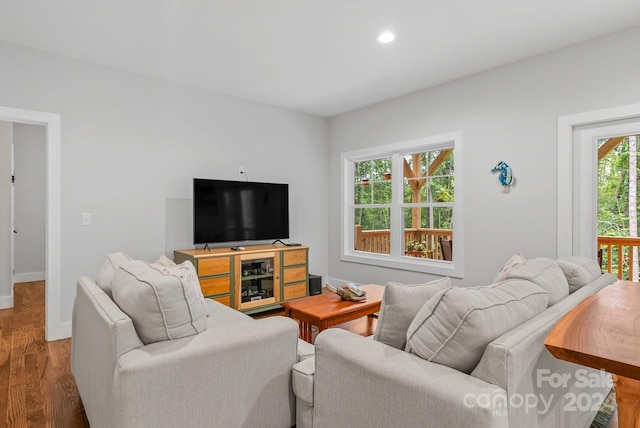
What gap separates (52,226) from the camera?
3.27 meters

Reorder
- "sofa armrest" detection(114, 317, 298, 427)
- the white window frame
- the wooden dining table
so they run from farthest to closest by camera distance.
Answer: the white window frame → "sofa armrest" detection(114, 317, 298, 427) → the wooden dining table

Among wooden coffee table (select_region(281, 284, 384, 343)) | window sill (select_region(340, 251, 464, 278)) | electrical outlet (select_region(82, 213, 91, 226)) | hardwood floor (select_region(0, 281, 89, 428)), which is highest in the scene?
electrical outlet (select_region(82, 213, 91, 226))

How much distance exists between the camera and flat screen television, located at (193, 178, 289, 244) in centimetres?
399

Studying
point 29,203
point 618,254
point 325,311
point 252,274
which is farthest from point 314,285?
point 29,203

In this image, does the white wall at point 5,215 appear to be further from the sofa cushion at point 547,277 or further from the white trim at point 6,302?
the sofa cushion at point 547,277

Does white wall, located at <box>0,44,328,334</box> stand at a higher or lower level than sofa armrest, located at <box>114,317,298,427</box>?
higher

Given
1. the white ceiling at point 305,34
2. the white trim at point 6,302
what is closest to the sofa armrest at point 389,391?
the white ceiling at point 305,34

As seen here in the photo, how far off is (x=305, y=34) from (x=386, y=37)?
0.66 metres

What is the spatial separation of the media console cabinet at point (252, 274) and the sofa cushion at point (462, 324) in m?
2.77

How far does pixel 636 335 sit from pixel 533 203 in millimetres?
2596

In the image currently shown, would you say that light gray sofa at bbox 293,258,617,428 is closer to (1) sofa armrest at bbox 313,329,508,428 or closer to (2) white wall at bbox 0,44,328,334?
(1) sofa armrest at bbox 313,329,508,428

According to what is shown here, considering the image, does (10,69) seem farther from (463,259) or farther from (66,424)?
(463,259)

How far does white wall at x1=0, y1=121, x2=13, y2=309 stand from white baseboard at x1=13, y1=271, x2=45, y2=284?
6.24ft

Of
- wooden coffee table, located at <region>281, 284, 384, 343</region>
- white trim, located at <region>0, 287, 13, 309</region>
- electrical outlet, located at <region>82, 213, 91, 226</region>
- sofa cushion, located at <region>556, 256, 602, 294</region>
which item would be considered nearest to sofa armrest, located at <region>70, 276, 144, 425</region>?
wooden coffee table, located at <region>281, 284, 384, 343</region>
